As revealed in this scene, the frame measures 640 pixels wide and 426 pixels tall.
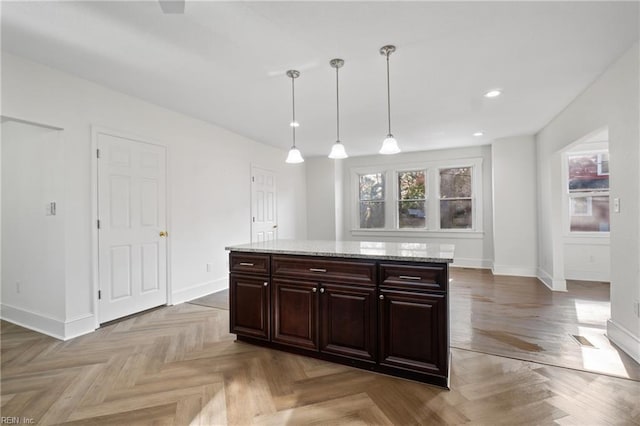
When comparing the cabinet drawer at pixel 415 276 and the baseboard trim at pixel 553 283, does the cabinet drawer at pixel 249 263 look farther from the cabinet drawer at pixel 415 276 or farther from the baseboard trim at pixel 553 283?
the baseboard trim at pixel 553 283

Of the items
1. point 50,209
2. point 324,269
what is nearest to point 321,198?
point 324,269

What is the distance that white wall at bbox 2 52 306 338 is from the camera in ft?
9.36

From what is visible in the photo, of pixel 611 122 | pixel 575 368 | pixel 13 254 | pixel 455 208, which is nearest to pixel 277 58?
pixel 611 122

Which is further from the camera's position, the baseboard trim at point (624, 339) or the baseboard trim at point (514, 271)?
the baseboard trim at point (514, 271)

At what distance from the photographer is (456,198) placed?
651 cm

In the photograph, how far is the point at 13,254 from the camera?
3.47 metres

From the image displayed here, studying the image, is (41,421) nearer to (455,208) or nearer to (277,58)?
(277,58)

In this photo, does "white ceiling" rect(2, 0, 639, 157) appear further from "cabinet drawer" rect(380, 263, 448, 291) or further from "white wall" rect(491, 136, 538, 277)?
"cabinet drawer" rect(380, 263, 448, 291)

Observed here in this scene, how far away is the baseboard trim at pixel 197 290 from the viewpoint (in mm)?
4098

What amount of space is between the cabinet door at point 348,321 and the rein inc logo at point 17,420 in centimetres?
183

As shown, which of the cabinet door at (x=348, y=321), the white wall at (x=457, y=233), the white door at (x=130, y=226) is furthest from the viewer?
the white wall at (x=457, y=233)

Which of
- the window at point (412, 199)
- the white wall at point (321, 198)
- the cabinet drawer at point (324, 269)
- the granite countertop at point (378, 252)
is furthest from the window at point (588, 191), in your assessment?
the cabinet drawer at point (324, 269)

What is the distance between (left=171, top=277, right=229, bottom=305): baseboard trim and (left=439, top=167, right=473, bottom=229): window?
15.2 ft

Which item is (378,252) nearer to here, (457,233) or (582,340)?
(582,340)
